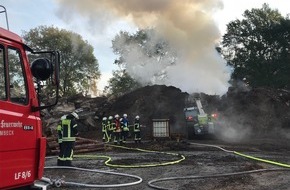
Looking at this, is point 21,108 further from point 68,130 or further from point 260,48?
point 260,48

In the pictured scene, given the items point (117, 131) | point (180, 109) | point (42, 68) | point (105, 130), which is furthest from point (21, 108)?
point (180, 109)

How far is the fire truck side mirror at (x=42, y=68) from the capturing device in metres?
5.21

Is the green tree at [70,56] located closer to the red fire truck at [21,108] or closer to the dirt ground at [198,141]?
the dirt ground at [198,141]

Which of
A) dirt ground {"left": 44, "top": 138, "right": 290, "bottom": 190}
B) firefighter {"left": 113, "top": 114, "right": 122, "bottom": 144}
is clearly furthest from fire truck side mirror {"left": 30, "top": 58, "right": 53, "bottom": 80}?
firefighter {"left": 113, "top": 114, "right": 122, "bottom": 144}

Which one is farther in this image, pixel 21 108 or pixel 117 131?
pixel 117 131

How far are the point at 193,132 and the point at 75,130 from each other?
15696 mm

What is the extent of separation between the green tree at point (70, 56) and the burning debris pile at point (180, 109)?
26.0 feet

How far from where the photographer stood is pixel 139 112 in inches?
1417

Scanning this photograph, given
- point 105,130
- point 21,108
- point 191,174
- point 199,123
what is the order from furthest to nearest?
point 199,123 → point 105,130 → point 191,174 → point 21,108

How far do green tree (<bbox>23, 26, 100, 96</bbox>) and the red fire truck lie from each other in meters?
36.6

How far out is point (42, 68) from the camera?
523cm

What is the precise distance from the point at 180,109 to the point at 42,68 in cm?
3150

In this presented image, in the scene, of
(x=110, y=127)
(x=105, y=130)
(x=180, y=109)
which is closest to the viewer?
(x=110, y=127)

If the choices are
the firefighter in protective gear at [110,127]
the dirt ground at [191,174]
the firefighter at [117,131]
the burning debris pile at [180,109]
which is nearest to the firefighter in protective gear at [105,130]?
the firefighter in protective gear at [110,127]
